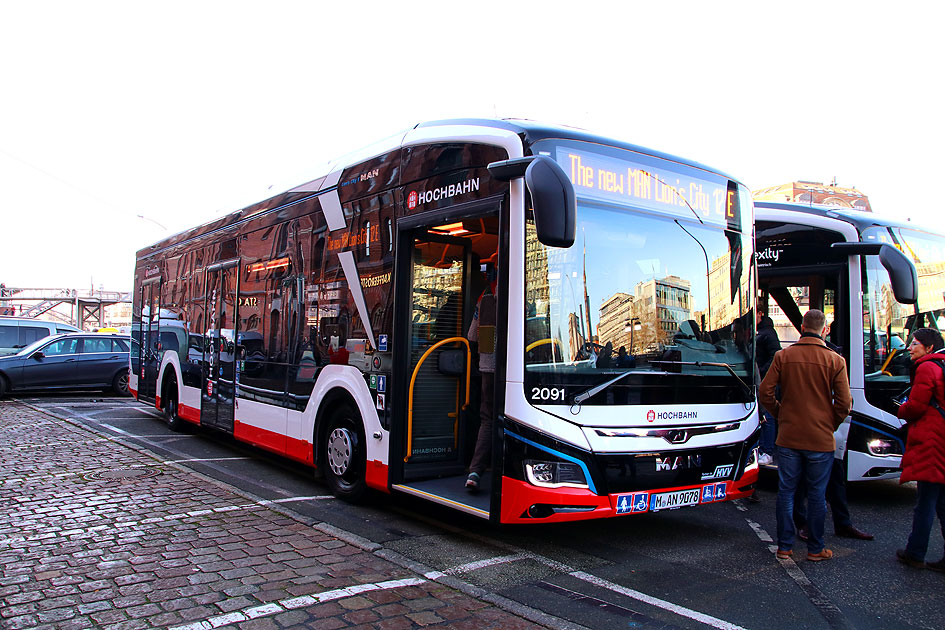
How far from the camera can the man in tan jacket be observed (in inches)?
213

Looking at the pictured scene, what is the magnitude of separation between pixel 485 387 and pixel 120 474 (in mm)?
4405

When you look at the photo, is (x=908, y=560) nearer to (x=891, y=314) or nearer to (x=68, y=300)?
(x=891, y=314)

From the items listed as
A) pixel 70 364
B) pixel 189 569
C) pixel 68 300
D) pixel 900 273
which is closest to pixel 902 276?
pixel 900 273

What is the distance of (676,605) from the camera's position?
4414 mm

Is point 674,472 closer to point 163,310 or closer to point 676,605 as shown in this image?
point 676,605

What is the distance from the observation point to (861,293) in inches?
301

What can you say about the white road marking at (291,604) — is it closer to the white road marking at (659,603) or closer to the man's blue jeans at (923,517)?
the white road marking at (659,603)

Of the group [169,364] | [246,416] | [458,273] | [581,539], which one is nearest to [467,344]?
[458,273]

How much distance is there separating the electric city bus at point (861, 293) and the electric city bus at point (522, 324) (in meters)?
Result: 2.15

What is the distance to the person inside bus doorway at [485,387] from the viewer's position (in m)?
5.97

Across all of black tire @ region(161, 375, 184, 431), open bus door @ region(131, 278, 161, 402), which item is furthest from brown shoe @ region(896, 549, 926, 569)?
open bus door @ region(131, 278, 161, 402)

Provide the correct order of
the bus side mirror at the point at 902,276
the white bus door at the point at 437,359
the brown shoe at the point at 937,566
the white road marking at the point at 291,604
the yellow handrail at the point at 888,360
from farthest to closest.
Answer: the yellow handrail at the point at 888,360
the bus side mirror at the point at 902,276
the white bus door at the point at 437,359
the brown shoe at the point at 937,566
the white road marking at the point at 291,604

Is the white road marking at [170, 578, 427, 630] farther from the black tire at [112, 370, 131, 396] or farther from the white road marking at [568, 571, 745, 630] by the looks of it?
the black tire at [112, 370, 131, 396]

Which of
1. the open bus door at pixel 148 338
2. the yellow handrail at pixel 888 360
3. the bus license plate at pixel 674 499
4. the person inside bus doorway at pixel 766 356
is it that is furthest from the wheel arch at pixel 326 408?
the open bus door at pixel 148 338
